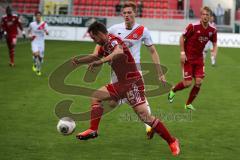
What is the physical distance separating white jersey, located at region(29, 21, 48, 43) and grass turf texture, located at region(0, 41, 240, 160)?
9.12 feet

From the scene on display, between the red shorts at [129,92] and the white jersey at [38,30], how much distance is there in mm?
13447

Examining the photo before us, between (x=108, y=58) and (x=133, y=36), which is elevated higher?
(x=133, y=36)

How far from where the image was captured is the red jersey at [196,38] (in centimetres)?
1320

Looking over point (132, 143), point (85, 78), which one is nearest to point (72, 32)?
point (85, 78)

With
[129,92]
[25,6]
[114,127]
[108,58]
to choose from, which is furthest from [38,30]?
[25,6]

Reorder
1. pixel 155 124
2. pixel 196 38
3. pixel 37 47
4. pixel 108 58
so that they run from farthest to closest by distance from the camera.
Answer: pixel 37 47 → pixel 196 38 → pixel 155 124 → pixel 108 58

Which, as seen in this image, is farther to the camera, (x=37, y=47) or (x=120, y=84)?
(x=37, y=47)

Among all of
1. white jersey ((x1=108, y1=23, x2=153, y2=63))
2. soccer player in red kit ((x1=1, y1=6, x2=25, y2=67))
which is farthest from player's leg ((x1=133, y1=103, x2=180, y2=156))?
soccer player in red kit ((x1=1, y1=6, x2=25, y2=67))

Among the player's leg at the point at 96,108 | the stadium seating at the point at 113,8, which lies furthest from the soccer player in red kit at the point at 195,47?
the stadium seating at the point at 113,8

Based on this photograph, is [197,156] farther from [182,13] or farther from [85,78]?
[182,13]

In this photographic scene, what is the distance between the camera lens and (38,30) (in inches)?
872

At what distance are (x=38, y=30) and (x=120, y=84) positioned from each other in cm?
1371

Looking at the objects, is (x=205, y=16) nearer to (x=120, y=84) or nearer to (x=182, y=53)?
(x=182, y=53)

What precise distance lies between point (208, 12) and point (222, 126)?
113 inches
